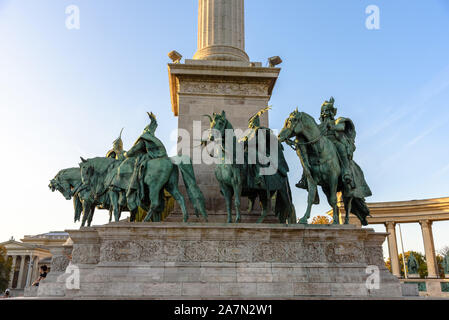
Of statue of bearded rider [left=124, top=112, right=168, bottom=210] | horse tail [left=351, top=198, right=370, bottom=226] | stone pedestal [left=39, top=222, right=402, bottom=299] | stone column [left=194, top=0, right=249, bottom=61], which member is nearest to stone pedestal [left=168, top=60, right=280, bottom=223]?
stone column [left=194, top=0, right=249, bottom=61]

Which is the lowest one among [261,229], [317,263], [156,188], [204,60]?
[317,263]

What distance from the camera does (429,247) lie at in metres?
38.6

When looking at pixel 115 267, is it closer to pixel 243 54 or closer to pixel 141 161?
pixel 141 161

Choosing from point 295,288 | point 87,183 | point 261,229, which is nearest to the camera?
point 295,288

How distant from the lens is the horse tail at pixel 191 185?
12547mm

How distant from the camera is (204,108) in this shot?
16.4 meters

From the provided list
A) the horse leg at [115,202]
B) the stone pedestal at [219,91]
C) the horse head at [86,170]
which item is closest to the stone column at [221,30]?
the stone pedestal at [219,91]

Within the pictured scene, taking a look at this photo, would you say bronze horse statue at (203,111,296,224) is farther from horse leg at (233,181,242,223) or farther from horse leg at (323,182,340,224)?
horse leg at (323,182,340,224)

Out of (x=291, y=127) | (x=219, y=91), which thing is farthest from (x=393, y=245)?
(x=291, y=127)

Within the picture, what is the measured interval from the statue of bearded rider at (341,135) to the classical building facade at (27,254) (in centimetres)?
7996

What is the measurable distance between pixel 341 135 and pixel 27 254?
8933cm

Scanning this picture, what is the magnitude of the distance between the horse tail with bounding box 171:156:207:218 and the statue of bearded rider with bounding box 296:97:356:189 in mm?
3546
